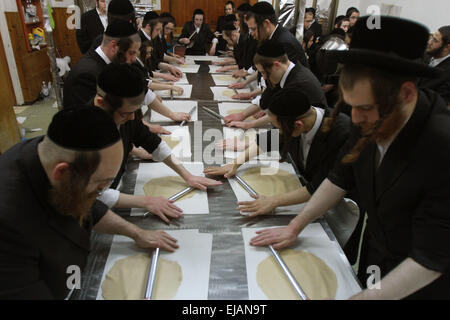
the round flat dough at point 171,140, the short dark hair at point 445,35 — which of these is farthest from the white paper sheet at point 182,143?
the short dark hair at point 445,35

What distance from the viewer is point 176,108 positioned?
2.53 metres

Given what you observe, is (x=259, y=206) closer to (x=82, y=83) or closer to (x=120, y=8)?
(x=82, y=83)

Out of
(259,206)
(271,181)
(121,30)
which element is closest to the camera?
(259,206)

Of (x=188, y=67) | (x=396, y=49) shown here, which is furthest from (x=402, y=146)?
(x=188, y=67)

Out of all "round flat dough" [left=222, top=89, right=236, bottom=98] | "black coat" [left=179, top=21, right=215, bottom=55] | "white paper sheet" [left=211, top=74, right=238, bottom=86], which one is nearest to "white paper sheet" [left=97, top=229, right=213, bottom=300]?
"round flat dough" [left=222, top=89, right=236, bottom=98]

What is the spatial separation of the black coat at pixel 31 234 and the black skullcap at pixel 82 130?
0.33 ft

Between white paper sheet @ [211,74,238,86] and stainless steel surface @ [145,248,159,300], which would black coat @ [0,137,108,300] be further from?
white paper sheet @ [211,74,238,86]

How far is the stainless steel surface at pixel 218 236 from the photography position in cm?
102

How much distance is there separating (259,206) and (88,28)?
3564 mm

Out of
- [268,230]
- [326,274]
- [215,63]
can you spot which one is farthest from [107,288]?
[215,63]

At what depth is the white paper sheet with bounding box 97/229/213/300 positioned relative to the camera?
1008 mm

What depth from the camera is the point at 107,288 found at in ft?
3.30

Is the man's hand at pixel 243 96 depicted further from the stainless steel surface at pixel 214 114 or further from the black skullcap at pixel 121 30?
the black skullcap at pixel 121 30
